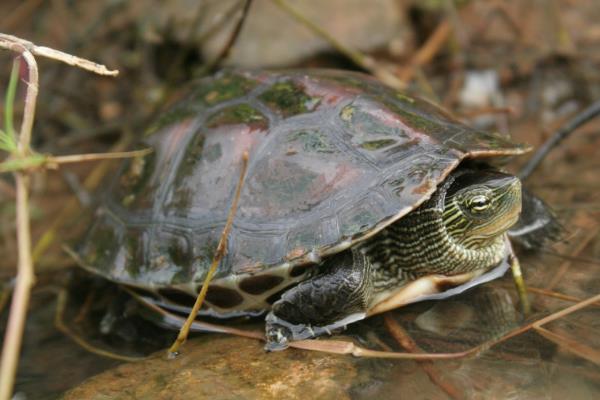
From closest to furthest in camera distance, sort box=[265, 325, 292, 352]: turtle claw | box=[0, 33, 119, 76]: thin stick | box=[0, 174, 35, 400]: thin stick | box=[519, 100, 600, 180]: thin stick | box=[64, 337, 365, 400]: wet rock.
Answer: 1. box=[0, 174, 35, 400]: thin stick
2. box=[0, 33, 119, 76]: thin stick
3. box=[64, 337, 365, 400]: wet rock
4. box=[265, 325, 292, 352]: turtle claw
5. box=[519, 100, 600, 180]: thin stick

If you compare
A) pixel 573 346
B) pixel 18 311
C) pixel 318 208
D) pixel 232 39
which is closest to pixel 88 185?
pixel 232 39

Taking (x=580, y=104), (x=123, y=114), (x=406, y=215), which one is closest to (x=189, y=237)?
(x=406, y=215)

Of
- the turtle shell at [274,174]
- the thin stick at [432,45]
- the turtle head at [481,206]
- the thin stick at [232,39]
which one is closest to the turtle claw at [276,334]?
the turtle shell at [274,174]

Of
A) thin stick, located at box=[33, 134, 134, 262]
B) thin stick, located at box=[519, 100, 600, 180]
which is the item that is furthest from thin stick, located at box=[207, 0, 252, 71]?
thin stick, located at box=[519, 100, 600, 180]

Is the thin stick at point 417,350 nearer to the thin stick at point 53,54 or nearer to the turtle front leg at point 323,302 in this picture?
the turtle front leg at point 323,302

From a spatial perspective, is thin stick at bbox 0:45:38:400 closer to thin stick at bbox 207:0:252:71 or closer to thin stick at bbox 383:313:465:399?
thin stick at bbox 383:313:465:399

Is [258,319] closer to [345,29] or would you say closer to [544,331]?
[544,331]

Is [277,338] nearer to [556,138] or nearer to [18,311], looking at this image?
[18,311]
